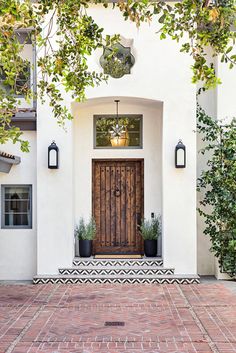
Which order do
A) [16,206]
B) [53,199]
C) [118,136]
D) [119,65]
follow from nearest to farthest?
1. [53,199]
2. [119,65]
3. [16,206]
4. [118,136]

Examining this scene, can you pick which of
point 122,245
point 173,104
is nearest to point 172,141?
point 173,104

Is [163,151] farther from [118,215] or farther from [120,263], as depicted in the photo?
[120,263]

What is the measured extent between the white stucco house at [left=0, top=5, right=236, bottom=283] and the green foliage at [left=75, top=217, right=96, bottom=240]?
0.30m

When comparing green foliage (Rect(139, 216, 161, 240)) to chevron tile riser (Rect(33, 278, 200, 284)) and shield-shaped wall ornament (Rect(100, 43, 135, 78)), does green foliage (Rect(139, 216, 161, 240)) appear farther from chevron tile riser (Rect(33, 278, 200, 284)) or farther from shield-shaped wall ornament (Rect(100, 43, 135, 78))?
shield-shaped wall ornament (Rect(100, 43, 135, 78))

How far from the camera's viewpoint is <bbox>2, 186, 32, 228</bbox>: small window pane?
11.2 metres

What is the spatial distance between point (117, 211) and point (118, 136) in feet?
6.04

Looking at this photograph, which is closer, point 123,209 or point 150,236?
point 150,236

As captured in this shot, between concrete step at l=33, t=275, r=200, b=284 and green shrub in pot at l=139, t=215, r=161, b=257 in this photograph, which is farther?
green shrub in pot at l=139, t=215, r=161, b=257

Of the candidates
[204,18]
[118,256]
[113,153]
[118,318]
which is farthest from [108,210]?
[204,18]

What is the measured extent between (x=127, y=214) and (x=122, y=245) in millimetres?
773

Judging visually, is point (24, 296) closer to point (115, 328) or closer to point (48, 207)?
point (48, 207)

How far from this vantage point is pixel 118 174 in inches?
456

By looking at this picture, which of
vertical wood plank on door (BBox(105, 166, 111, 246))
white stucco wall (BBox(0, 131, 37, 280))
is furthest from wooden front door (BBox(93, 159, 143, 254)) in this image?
white stucco wall (BBox(0, 131, 37, 280))

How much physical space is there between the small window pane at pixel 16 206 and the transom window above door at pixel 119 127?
211 centimetres
